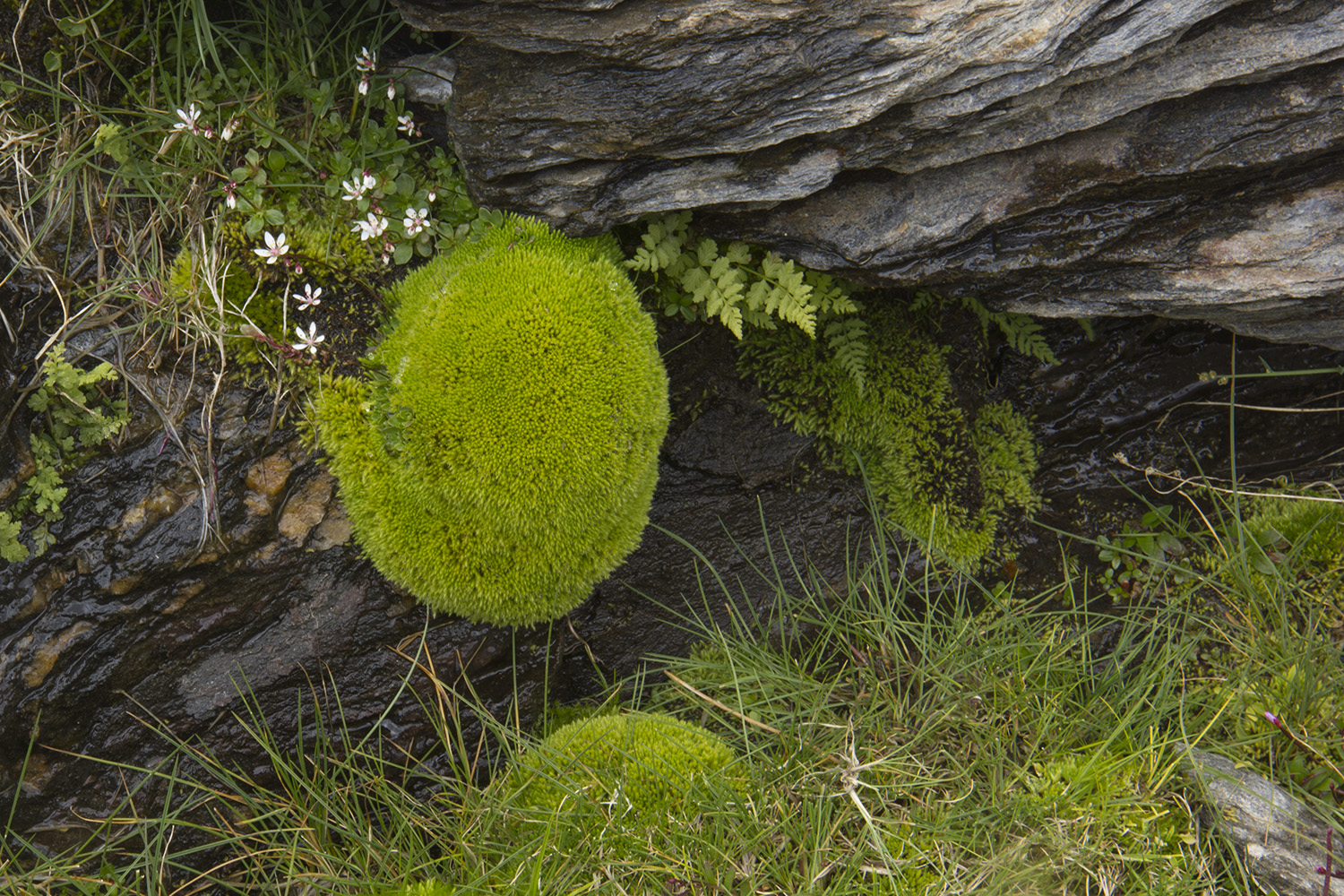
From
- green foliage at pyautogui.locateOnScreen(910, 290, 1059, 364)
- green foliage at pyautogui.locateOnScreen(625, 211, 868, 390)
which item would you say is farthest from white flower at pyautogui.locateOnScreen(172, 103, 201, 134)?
green foliage at pyautogui.locateOnScreen(910, 290, 1059, 364)

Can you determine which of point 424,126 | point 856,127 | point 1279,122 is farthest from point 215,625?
point 1279,122

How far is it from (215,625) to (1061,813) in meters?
4.67

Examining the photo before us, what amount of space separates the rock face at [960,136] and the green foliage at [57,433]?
2.36 m

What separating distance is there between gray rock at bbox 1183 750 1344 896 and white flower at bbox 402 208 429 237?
4.88 meters

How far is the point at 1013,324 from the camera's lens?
17.4ft

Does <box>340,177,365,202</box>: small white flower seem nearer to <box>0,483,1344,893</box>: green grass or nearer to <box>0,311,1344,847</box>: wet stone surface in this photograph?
<box>0,311,1344,847</box>: wet stone surface

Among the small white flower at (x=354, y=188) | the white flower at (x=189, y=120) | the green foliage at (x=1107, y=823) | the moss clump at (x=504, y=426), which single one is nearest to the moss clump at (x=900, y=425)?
the moss clump at (x=504, y=426)

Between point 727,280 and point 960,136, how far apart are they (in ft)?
4.49

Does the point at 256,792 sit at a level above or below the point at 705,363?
below

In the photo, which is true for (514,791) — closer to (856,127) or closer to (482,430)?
(482,430)

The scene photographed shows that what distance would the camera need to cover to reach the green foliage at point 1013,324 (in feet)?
17.2

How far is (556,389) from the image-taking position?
13.3ft

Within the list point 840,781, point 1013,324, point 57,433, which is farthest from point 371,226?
point 1013,324

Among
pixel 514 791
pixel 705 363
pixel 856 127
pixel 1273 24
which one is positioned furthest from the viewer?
pixel 705 363
